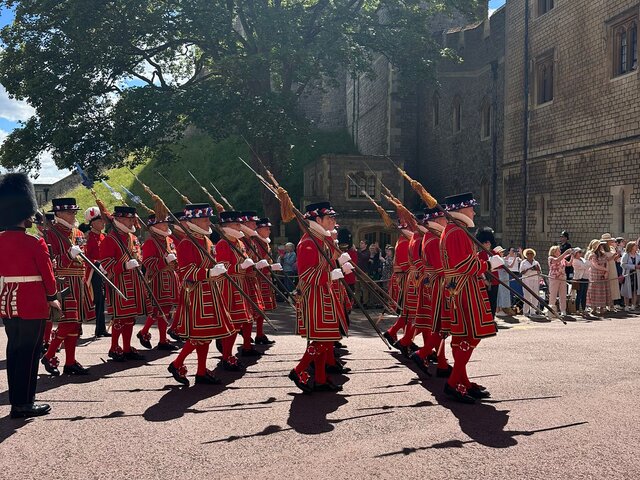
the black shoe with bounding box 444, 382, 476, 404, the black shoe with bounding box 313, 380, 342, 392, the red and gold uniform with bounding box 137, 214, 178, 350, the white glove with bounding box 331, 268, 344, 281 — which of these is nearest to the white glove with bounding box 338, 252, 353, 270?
the white glove with bounding box 331, 268, 344, 281

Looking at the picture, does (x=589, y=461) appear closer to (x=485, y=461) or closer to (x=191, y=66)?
(x=485, y=461)

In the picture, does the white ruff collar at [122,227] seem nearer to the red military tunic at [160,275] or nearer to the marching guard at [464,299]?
the red military tunic at [160,275]

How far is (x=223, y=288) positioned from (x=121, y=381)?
1602 millimetres

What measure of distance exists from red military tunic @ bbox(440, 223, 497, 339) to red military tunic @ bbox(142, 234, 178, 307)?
5318 mm

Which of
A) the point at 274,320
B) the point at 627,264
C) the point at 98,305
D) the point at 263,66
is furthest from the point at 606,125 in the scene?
the point at 98,305

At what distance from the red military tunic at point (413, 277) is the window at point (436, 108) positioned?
81.7 ft

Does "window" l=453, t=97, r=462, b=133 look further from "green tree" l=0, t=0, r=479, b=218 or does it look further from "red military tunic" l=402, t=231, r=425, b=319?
"red military tunic" l=402, t=231, r=425, b=319

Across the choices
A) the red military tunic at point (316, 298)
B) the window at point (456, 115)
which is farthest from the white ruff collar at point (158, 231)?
the window at point (456, 115)

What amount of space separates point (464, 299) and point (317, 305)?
5.02 ft

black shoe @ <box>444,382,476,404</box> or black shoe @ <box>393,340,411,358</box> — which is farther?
black shoe @ <box>393,340,411,358</box>

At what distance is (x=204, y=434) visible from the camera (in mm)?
5957

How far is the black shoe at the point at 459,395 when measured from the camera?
6.99 meters

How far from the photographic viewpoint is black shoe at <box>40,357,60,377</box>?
8609 millimetres

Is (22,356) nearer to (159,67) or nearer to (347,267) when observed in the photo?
(347,267)
